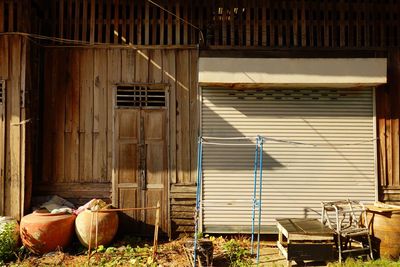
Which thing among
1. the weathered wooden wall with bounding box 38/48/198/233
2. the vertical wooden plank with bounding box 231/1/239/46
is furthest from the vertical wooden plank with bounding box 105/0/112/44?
the vertical wooden plank with bounding box 231/1/239/46

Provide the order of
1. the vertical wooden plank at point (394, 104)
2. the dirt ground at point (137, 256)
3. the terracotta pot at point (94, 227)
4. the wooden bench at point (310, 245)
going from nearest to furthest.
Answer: the wooden bench at point (310, 245), the dirt ground at point (137, 256), the terracotta pot at point (94, 227), the vertical wooden plank at point (394, 104)

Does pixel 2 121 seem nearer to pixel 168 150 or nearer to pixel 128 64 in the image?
pixel 128 64

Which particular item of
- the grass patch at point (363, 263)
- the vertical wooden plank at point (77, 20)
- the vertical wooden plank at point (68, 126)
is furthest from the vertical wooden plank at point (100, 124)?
the grass patch at point (363, 263)

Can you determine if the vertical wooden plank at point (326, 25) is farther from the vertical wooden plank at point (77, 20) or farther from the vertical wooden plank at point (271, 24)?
the vertical wooden plank at point (77, 20)

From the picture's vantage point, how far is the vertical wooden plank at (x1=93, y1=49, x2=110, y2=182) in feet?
27.2

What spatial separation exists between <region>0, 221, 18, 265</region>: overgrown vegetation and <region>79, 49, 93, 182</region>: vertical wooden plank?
179cm

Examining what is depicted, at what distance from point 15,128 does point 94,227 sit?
2795 mm

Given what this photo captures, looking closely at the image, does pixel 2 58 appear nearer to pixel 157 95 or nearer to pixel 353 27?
pixel 157 95

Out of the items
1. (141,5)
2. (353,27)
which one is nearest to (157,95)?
(141,5)

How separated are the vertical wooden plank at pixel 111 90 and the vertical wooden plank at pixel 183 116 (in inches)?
57.3

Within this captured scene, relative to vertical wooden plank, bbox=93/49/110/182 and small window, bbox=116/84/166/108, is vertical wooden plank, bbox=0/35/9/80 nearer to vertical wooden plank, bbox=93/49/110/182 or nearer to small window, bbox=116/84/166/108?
vertical wooden plank, bbox=93/49/110/182

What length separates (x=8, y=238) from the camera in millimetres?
7094

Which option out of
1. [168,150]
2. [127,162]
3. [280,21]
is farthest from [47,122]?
[280,21]

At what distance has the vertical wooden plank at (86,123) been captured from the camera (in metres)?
8.29
